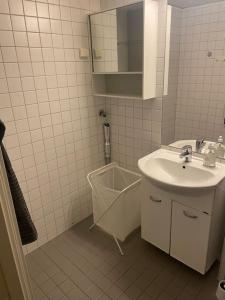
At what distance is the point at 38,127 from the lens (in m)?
1.77

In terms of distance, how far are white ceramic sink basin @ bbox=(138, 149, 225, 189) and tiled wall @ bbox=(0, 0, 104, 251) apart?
0.74m

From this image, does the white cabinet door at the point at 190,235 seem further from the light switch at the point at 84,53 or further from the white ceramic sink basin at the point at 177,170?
the light switch at the point at 84,53

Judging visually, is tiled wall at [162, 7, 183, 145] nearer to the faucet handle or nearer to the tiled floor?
the faucet handle

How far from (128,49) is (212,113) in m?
0.87

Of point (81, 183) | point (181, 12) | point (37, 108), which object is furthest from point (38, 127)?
point (181, 12)

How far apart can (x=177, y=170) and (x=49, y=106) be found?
1125 mm

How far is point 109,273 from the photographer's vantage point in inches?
68.2

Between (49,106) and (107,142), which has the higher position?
(49,106)

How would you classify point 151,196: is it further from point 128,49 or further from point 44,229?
point 128,49

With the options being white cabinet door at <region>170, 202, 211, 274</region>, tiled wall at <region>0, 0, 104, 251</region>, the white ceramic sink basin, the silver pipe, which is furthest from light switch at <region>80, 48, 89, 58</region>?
white cabinet door at <region>170, 202, 211, 274</region>

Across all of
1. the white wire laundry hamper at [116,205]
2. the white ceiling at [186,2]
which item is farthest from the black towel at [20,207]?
the white ceiling at [186,2]

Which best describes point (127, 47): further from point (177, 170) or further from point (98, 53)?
point (177, 170)

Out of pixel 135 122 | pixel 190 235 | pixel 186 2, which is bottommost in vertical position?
pixel 190 235

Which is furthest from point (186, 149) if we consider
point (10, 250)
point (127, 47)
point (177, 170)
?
point (10, 250)
